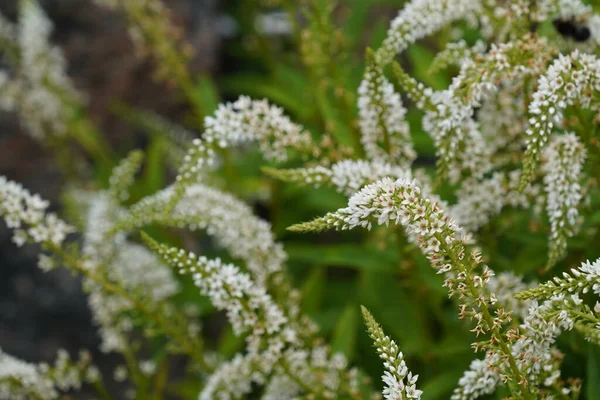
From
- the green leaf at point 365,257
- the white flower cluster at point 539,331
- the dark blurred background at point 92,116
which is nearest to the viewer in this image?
the white flower cluster at point 539,331

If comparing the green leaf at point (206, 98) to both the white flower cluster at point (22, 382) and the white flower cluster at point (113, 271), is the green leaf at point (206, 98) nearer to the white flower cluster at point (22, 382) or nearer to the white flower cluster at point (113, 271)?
the white flower cluster at point (113, 271)

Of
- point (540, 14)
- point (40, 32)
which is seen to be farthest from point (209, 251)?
point (540, 14)

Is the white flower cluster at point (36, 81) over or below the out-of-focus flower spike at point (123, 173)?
over

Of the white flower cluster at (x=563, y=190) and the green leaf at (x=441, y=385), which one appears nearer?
the white flower cluster at (x=563, y=190)

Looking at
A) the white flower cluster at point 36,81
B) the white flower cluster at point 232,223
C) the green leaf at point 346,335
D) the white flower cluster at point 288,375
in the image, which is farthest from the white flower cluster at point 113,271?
the white flower cluster at point 36,81

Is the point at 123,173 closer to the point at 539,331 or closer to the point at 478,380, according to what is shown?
the point at 478,380

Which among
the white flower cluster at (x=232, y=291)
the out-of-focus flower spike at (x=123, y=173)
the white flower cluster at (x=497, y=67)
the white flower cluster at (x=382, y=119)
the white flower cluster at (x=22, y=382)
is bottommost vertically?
the white flower cluster at (x=232, y=291)

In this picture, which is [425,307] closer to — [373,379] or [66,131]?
[373,379]
